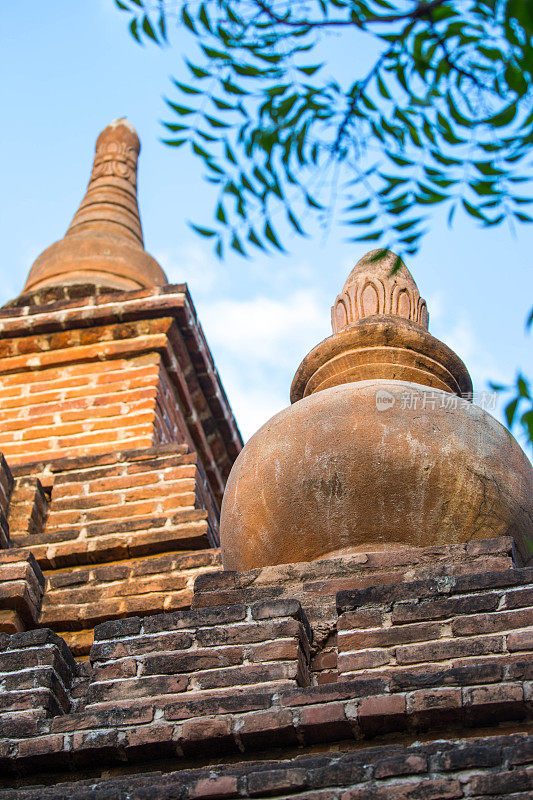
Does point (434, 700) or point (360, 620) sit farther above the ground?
point (360, 620)

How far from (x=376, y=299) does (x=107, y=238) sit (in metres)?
3.80

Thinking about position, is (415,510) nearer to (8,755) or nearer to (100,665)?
(100,665)

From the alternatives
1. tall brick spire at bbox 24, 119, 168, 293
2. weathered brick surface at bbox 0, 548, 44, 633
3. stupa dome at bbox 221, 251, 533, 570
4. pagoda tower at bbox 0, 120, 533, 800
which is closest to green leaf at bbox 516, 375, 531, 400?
pagoda tower at bbox 0, 120, 533, 800

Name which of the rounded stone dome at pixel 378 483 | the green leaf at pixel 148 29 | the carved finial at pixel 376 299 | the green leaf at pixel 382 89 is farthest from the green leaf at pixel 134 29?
the carved finial at pixel 376 299

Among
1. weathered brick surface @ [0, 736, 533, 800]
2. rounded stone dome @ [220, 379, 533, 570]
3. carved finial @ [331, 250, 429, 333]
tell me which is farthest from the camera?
carved finial @ [331, 250, 429, 333]

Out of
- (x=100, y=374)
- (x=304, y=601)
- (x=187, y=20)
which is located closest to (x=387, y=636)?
(x=304, y=601)

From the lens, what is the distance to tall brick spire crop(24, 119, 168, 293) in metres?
7.80

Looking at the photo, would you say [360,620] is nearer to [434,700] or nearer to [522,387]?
[434,700]

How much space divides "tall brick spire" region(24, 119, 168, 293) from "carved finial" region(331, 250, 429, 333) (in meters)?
2.92

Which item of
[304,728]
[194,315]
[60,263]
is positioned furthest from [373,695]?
[60,263]

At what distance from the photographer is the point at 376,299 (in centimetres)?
491

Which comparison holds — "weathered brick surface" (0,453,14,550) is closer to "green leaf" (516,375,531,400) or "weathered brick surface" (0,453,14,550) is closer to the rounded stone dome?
the rounded stone dome

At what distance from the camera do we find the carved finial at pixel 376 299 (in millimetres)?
Result: 4875

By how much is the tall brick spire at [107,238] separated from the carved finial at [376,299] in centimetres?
292
